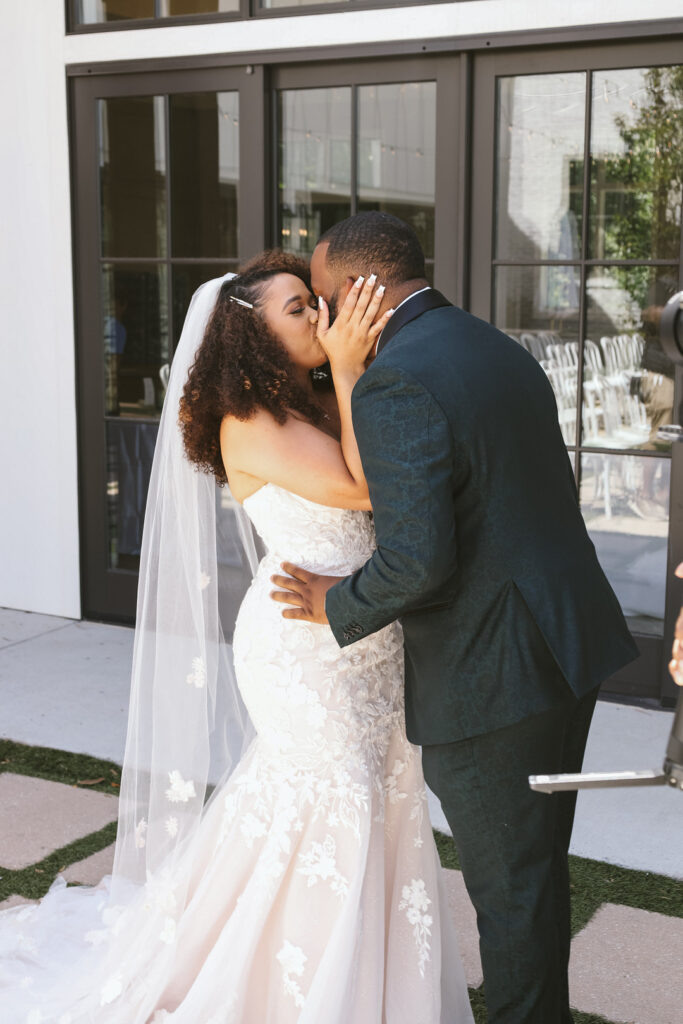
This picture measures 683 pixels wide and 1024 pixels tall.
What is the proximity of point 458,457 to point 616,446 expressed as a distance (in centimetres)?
297

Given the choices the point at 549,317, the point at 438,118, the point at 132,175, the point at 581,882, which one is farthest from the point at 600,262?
the point at 581,882

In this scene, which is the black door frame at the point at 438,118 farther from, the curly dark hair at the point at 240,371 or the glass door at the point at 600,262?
the curly dark hair at the point at 240,371

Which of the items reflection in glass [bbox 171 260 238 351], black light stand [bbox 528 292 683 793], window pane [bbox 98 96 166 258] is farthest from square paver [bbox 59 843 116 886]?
window pane [bbox 98 96 166 258]

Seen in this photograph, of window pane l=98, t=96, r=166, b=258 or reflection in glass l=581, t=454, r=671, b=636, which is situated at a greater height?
window pane l=98, t=96, r=166, b=258

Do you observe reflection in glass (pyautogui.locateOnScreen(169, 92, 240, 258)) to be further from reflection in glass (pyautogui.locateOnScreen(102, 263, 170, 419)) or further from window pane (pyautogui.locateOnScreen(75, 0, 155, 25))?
window pane (pyautogui.locateOnScreen(75, 0, 155, 25))

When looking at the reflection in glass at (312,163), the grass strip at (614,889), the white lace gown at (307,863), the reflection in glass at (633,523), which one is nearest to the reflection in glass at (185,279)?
the reflection in glass at (312,163)

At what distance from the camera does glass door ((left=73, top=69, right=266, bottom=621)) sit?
17.4ft

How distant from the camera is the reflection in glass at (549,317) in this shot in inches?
190

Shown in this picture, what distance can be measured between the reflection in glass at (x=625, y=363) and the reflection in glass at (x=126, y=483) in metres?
2.16

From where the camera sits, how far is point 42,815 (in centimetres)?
375

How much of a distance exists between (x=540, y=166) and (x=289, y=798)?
10.5 feet

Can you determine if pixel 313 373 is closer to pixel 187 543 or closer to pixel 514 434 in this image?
pixel 187 543

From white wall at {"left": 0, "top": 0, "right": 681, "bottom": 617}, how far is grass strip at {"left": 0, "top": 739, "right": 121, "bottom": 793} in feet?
5.60

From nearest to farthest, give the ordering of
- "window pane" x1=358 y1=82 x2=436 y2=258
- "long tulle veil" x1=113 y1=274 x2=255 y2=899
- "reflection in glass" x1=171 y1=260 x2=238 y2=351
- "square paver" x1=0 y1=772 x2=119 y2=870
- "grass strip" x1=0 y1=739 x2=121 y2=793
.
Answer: "long tulle veil" x1=113 y1=274 x2=255 y2=899
"square paver" x1=0 y1=772 x2=119 y2=870
"grass strip" x1=0 y1=739 x2=121 y2=793
"window pane" x1=358 y1=82 x2=436 y2=258
"reflection in glass" x1=171 y1=260 x2=238 y2=351
